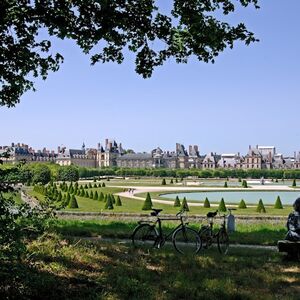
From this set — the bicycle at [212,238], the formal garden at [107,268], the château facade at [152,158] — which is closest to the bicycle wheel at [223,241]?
the bicycle at [212,238]

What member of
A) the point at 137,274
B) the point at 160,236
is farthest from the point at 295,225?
the point at 137,274

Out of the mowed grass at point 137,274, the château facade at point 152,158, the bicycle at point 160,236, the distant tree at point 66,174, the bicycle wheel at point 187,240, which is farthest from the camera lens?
the château facade at point 152,158

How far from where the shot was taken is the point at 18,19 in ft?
20.8

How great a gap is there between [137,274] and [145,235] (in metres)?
Answer: 2.31

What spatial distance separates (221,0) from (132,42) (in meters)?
1.69

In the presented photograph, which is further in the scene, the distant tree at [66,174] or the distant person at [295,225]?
the distant tree at [66,174]

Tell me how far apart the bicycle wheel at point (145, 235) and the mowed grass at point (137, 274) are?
445 mm

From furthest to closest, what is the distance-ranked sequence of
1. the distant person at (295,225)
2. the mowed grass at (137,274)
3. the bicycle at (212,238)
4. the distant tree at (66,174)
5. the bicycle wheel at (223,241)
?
the distant tree at (66,174), the bicycle wheel at (223,241), the bicycle at (212,238), the distant person at (295,225), the mowed grass at (137,274)

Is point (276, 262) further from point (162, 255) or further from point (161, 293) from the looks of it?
point (161, 293)

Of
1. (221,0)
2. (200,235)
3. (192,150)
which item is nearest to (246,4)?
(221,0)

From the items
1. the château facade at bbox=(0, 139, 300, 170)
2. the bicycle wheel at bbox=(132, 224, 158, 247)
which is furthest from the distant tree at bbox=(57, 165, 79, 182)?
the château facade at bbox=(0, 139, 300, 170)

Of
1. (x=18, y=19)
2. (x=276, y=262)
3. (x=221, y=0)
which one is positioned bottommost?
(x=276, y=262)

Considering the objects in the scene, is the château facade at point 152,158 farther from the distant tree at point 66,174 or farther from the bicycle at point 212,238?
the bicycle at point 212,238

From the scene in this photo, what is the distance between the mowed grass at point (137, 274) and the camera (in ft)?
16.1
